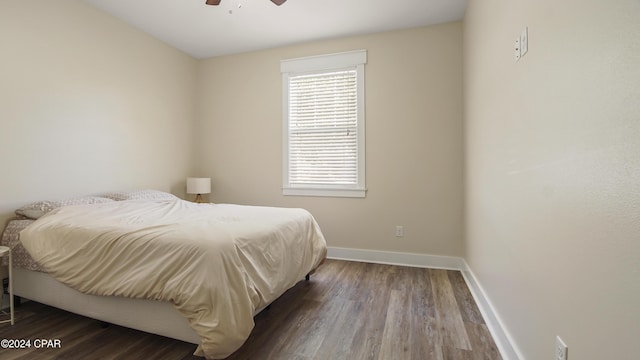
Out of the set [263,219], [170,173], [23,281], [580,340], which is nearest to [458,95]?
[263,219]

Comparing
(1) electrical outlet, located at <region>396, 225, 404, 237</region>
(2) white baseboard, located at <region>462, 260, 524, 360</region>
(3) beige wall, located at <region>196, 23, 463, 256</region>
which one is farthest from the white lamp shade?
(2) white baseboard, located at <region>462, 260, 524, 360</region>

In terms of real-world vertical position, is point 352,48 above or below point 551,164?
above

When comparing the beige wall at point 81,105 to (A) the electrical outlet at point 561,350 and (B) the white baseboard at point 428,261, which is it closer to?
(B) the white baseboard at point 428,261

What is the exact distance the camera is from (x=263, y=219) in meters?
2.39

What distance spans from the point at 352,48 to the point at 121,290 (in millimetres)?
3369

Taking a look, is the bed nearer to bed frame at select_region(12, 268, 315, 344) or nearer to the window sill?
bed frame at select_region(12, 268, 315, 344)

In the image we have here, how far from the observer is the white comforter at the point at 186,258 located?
155 cm

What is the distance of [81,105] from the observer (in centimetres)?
291

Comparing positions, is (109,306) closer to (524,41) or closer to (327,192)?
(327,192)

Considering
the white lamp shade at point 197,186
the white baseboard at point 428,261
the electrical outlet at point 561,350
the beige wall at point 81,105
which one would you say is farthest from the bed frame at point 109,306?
the white baseboard at point 428,261

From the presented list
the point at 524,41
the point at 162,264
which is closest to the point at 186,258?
the point at 162,264

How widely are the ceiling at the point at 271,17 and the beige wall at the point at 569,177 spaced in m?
1.29

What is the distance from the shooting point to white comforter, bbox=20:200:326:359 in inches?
61.2

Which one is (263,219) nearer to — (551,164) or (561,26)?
(551,164)
